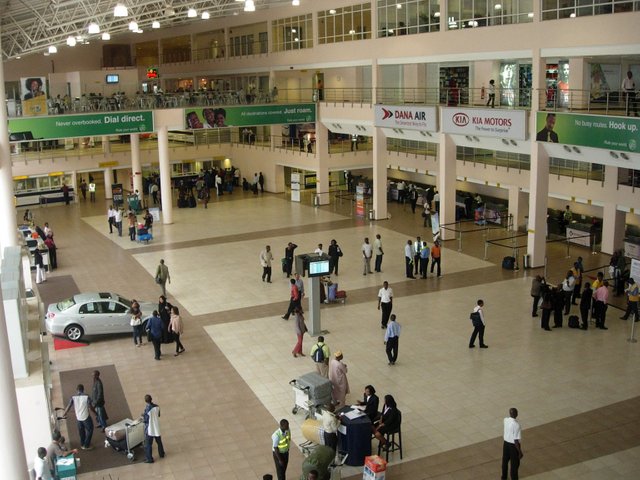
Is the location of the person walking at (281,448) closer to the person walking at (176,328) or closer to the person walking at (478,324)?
the person walking at (176,328)

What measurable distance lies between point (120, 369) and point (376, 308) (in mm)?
7362

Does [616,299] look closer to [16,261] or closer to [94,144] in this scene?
[16,261]

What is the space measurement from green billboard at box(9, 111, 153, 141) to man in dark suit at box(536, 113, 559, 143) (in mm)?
17567

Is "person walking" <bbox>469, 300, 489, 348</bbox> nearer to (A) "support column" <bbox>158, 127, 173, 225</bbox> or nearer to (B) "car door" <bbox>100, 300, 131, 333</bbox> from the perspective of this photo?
(B) "car door" <bbox>100, 300, 131, 333</bbox>

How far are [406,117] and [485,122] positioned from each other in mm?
5197

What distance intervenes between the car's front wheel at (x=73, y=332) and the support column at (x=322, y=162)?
20596 millimetres

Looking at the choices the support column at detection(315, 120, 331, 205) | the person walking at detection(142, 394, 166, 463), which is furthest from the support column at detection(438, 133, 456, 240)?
the person walking at detection(142, 394, 166, 463)

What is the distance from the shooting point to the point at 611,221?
26031mm

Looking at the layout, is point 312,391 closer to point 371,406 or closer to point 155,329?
point 371,406

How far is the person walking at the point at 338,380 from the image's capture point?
1370 centimetres

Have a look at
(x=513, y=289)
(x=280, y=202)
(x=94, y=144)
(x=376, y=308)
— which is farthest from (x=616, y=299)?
(x=94, y=144)

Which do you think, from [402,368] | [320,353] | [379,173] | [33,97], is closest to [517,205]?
[379,173]

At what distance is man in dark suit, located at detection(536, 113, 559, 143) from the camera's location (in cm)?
2312

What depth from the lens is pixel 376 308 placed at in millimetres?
20828
